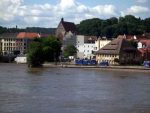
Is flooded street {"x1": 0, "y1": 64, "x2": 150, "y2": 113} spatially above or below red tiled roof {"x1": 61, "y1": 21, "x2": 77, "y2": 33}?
below

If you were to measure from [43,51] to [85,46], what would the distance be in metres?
42.4

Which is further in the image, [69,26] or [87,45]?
[69,26]

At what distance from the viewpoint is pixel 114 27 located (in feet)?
511

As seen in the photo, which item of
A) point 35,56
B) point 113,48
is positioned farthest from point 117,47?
point 35,56

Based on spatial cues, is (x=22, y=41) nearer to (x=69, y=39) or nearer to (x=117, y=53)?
(x=69, y=39)

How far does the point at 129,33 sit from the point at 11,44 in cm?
3615

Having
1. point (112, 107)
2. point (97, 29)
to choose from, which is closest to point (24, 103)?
point (112, 107)

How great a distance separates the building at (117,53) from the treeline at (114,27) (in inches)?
2256

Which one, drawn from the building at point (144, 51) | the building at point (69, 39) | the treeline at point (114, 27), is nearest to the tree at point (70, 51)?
the building at point (69, 39)

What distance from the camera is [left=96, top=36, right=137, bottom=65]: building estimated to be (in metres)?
95.2

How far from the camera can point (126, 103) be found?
106 ft

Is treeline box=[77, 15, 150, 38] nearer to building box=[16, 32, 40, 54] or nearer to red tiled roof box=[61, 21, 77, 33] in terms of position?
red tiled roof box=[61, 21, 77, 33]

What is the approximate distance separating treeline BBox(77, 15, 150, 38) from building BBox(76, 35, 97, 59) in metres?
20.7

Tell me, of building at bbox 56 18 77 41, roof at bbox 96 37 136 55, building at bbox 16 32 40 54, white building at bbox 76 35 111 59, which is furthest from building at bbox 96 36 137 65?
building at bbox 16 32 40 54
